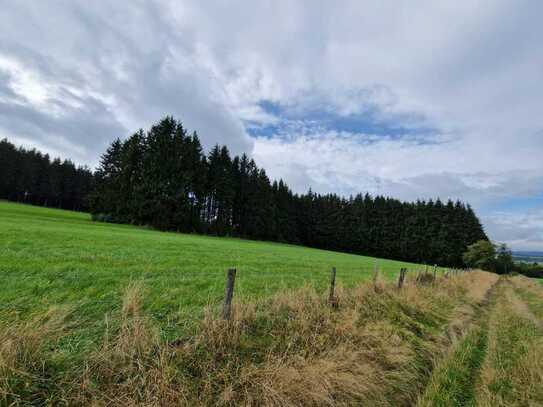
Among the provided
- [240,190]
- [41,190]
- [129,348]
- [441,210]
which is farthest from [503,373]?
[41,190]

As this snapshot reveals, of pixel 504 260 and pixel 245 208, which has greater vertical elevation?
pixel 245 208

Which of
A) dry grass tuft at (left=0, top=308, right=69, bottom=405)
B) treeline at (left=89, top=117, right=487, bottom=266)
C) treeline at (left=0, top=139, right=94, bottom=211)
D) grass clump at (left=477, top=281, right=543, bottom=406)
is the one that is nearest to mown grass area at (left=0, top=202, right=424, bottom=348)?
dry grass tuft at (left=0, top=308, right=69, bottom=405)

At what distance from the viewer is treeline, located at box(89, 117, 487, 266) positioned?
43.8 metres

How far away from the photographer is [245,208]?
62.3 metres

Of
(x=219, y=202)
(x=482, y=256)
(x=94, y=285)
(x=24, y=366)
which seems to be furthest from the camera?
(x=482, y=256)

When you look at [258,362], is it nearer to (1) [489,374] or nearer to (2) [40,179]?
(1) [489,374]

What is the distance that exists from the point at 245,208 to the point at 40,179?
194 feet

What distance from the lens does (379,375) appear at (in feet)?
15.3

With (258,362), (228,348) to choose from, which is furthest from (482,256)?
(228,348)

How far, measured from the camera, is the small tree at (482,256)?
65.3 m

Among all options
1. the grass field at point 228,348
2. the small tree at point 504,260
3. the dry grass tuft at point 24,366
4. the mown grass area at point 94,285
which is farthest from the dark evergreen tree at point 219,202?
the dry grass tuft at point 24,366

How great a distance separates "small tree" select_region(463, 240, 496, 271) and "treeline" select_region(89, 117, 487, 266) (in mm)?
6437

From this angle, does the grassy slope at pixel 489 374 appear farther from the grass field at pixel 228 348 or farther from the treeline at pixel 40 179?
the treeline at pixel 40 179

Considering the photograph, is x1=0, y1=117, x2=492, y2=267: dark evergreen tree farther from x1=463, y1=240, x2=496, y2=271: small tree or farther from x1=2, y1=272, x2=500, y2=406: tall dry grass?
x1=2, y1=272, x2=500, y2=406: tall dry grass
